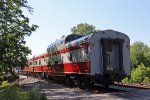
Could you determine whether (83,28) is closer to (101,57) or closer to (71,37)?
(71,37)

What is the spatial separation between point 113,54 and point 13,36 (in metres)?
13.6

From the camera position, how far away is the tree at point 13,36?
29.8 m

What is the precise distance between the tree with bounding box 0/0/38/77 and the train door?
25.7 ft

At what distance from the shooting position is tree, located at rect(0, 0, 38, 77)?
29.8 metres

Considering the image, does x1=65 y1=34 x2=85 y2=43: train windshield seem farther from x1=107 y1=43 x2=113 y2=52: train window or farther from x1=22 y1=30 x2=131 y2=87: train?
x1=107 y1=43 x2=113 y2=52: train window

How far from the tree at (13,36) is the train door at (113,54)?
7832 millimetres

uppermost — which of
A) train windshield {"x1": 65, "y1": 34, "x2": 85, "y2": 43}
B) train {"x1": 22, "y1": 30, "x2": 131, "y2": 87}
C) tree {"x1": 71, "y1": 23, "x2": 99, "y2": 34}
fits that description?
tree {"x1": 71, "y1": 23, "x2": 99, "y2": 34}

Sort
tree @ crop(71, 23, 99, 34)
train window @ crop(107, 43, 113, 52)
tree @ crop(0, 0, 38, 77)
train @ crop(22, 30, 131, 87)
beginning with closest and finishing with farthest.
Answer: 1. train @ crop(22, 30, 131, 87)
2. train window @ crop(107, 43, 113, 52)
3. tree @ crop(0, 0, 38, 77)
4. tree @ crop(71, 23, 99, 34)

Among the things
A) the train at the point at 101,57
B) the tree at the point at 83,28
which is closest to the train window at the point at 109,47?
the train at the point at 101,57

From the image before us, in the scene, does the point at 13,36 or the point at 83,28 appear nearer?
the point at 13,36

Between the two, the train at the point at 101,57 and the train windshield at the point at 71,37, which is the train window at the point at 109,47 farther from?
the train windshield at the point at 71,37

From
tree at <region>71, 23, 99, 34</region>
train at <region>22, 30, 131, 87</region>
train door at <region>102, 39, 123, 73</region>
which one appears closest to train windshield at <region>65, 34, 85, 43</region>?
train at <region>22, 30, 131, 87</region>

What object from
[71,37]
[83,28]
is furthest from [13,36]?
[83,28]

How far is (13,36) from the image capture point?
34.9 m
